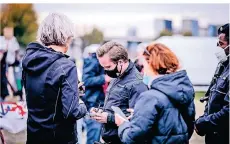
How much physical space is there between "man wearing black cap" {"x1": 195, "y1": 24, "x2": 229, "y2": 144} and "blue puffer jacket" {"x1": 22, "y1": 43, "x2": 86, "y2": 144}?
807 millimetres

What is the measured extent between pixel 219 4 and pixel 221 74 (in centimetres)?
62

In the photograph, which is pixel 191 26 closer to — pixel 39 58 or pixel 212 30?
pixel 212 30

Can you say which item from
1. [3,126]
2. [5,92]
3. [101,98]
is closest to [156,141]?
[3,126]

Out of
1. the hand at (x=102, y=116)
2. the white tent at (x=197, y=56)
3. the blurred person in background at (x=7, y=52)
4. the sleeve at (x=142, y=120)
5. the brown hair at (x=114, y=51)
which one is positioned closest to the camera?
the sleeve at (x=142, y=120)

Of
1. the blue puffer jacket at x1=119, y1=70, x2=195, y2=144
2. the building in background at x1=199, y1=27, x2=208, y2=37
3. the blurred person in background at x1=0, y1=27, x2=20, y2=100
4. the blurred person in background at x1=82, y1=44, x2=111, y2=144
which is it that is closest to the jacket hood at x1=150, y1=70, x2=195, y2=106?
the blue puffer jacket at x1=119, y1=70, x2=195, y2=144

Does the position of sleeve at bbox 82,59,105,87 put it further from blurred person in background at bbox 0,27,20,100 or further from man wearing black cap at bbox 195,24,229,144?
man wearing black cap at bbox 195,24,229,144

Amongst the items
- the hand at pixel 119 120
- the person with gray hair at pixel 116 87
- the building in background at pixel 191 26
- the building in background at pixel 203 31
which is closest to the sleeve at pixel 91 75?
the building in background at pixel 191 26

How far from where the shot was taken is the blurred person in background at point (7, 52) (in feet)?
12.6

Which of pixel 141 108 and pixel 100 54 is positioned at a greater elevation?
pixel 100 54

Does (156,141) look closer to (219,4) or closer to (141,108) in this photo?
(141,108)

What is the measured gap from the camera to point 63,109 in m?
2.30

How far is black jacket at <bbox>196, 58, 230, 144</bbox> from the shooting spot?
2455 mm

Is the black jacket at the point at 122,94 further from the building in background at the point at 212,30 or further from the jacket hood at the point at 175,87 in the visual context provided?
the building in background at the point at 212,30

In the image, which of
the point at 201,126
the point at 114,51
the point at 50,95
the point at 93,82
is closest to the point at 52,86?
the point at 50,95
